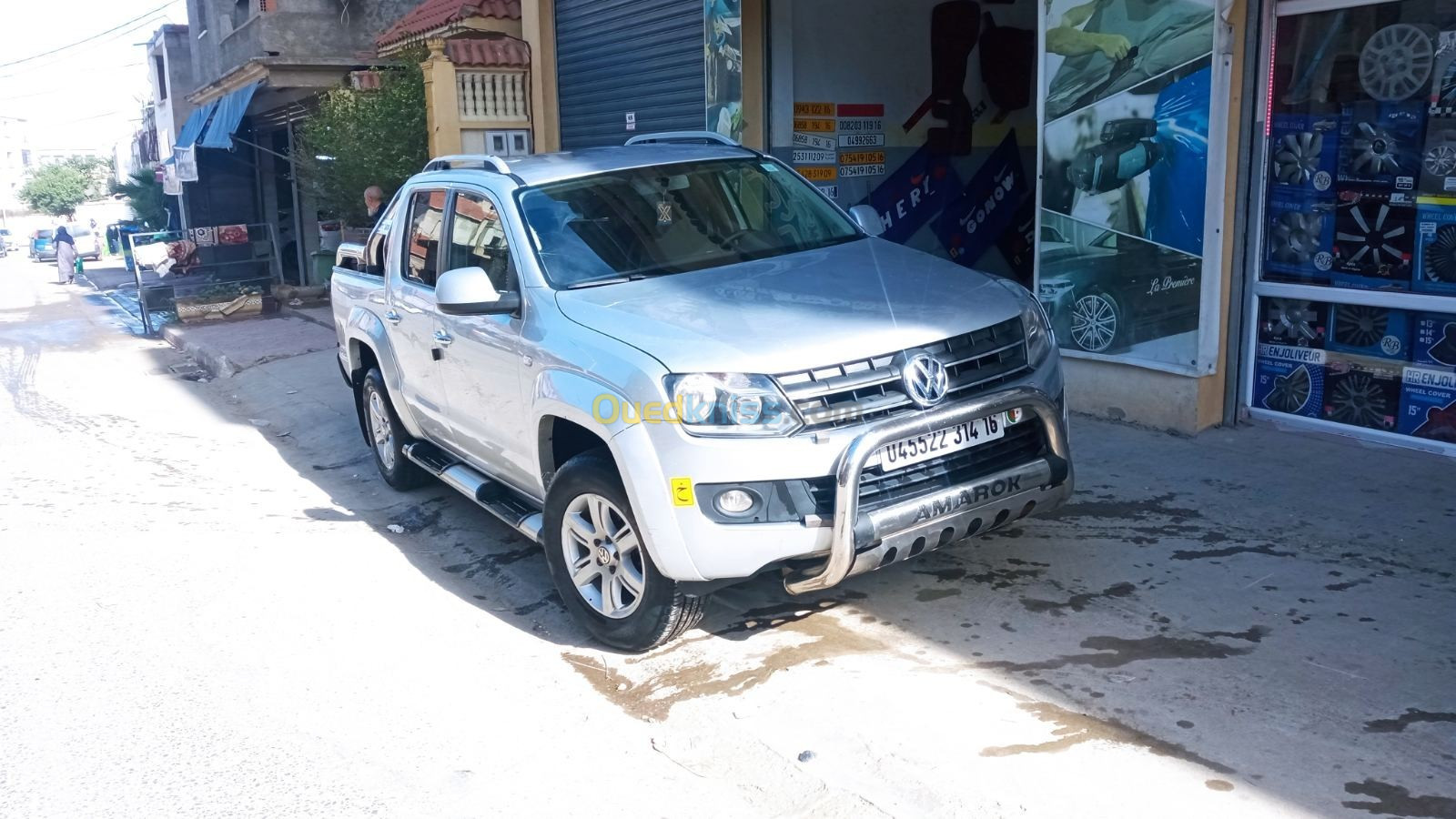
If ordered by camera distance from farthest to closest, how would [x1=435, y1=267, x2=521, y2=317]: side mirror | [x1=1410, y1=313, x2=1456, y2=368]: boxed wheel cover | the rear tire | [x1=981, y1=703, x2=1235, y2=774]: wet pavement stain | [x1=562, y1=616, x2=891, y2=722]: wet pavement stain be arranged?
the rear tire < [x1=1410, y1=313, x2=1456, y2=368]: boxed wheel cover < [x1=435, y1=267, x2=521, y2=317]: side mirror < [x1=562, y1=616, x2=891, y2=722]: wet pavement stain < [x1=981, y1=703, x2=1235, y2=774]: wet pavement stain

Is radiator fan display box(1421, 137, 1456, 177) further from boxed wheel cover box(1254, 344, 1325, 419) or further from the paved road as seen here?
the paved road

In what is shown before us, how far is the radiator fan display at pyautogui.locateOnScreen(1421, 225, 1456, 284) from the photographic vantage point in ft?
20.1

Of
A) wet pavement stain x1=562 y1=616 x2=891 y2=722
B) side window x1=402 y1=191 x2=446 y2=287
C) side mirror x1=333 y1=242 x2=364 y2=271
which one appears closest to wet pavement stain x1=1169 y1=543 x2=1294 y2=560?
wet pavement stain x1=562 y1=616 x2=891 y2=722

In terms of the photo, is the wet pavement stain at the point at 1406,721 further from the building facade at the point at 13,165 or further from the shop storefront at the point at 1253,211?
the building facade at the point at 13,165

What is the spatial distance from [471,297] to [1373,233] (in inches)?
185

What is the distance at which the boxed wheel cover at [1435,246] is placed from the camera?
612 cm

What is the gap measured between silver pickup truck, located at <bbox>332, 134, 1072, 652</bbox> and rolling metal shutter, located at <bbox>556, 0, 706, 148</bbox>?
5.73 m

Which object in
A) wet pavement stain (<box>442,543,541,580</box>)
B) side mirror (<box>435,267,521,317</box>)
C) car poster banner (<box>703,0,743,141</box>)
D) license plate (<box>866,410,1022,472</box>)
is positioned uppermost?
car poster banner (<box>703,0,743,141</box>)

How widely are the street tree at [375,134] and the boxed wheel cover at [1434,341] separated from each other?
1185cm

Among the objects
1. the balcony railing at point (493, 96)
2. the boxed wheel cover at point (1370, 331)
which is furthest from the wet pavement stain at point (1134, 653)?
the balcony railing at point (493, 96)

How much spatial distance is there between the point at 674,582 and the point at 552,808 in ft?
3.33

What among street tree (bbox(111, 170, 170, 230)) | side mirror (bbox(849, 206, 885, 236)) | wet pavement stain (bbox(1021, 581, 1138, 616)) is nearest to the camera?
wet pavement stain (bbox(1021, 581, 1138, 616))

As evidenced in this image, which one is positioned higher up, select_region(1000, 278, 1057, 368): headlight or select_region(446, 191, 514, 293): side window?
select_region(446, 191, 514, 293): side window

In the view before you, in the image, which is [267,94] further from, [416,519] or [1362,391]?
[1362,391]
